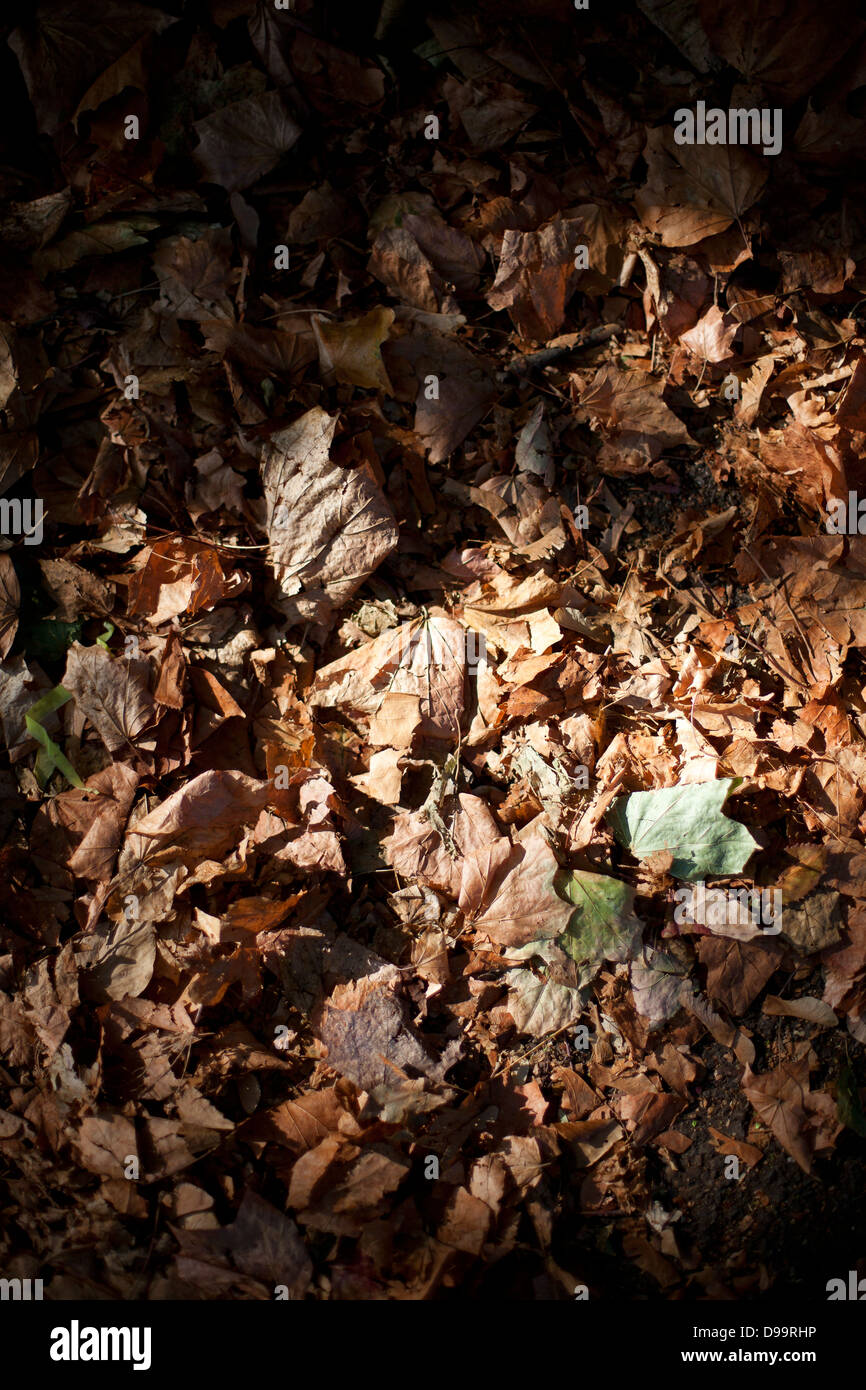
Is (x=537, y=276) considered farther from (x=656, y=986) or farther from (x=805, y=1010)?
(x=805, y=1010)

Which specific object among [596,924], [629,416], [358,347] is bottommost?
[596,924]

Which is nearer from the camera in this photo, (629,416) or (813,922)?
(813,922)

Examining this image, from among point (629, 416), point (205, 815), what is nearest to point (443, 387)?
point (629, 416)

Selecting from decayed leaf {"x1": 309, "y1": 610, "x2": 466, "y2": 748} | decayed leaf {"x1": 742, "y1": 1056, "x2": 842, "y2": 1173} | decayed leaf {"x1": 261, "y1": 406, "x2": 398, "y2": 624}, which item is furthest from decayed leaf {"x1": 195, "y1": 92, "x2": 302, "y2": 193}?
decayed leaf {"x1": 742, "y1": 1056, "x2": 842, "y2": 1173}

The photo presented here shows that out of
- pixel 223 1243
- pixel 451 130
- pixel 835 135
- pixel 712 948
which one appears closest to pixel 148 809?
pixel 223 1243

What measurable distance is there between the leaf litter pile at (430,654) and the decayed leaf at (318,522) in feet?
0.04

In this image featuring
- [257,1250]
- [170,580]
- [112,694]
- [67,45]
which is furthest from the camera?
[67,45]

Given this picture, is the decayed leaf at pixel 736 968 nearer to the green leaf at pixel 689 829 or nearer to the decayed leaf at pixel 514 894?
the green leaf at pixel 689 829

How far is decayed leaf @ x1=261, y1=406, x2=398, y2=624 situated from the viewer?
228 centimetres

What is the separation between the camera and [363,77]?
8.34 ft

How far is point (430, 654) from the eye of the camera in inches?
89.5

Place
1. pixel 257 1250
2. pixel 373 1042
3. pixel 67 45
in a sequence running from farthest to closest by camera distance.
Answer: pixel 67 45 < pixel 373 1042 < pixel 257 1250

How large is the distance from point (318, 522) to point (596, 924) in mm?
1247

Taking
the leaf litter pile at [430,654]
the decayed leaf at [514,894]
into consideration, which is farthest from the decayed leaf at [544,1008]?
the decayed leaf at [514,894]
